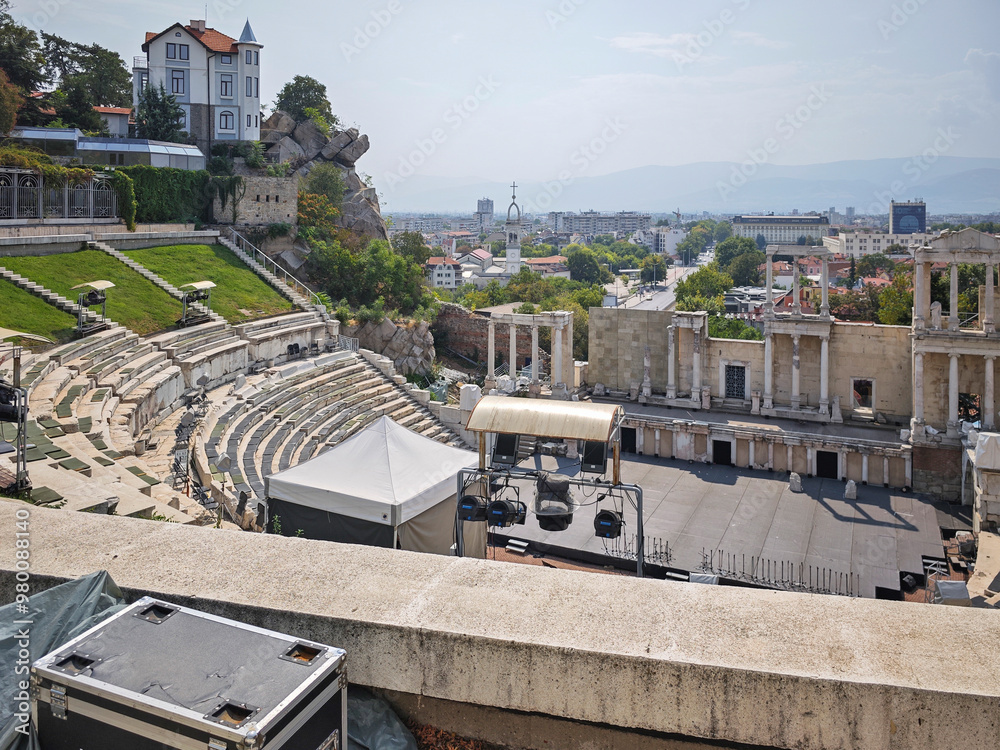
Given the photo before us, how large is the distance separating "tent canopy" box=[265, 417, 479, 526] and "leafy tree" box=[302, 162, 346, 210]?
118 feet

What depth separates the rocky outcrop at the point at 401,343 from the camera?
1542 inches

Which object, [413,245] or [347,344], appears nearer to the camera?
[347,344]

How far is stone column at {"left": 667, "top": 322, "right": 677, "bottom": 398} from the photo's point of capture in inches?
1416

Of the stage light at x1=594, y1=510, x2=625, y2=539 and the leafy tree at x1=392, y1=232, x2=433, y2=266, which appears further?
the leafy tree at x1=392, y1=232, x2=433, y2=266

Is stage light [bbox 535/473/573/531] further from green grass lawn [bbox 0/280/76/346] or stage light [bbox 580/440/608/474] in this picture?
green grass lawn [bbox 0/280/76/346]

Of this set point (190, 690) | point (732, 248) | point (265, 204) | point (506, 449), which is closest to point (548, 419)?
point (506, 449)

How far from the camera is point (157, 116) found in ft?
143

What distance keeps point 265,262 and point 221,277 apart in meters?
6.23

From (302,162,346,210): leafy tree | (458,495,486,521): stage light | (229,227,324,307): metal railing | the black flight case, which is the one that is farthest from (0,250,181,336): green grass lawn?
the black flight case

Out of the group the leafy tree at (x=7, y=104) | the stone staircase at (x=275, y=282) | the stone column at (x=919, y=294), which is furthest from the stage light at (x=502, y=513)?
the leafy tree at (x=7, y=104)

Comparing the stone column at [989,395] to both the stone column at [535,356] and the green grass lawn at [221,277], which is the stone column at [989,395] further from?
the green grass lawn at [221,277]

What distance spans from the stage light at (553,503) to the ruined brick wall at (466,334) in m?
37.8

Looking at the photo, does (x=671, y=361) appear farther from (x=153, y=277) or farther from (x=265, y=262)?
(x=153, y=277)

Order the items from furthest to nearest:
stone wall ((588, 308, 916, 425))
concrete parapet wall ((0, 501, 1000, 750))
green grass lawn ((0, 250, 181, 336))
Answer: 1. stone wall ((588, 308, 916, 425))
2. green grass lawn ((0, 250, 181, 336))
3. concrete parapet wall ((0, 501, 1000, 750))
